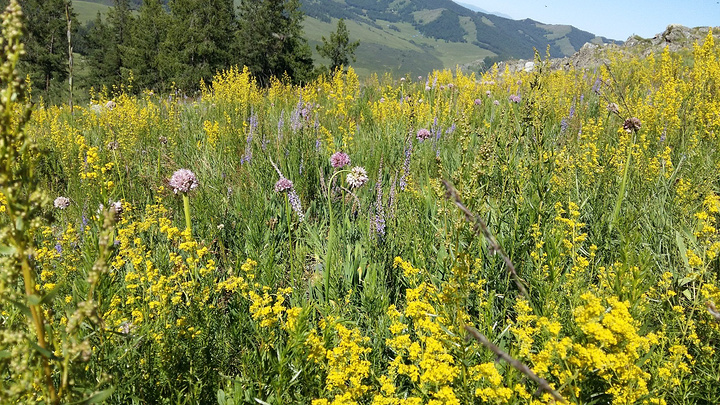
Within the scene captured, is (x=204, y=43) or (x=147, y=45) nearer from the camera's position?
(x=204, y=43)

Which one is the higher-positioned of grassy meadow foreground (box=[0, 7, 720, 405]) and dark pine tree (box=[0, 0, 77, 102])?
grassy meadow foreground (box=[0, 7, 720, 405])

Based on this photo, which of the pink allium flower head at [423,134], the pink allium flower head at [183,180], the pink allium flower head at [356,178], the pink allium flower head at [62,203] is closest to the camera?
the pink allium flower head at [183,180]

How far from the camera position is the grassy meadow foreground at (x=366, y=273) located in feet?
4.54

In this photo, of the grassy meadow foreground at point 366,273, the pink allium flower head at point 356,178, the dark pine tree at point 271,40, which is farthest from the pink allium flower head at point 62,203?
the dark pine tree at point 271,40

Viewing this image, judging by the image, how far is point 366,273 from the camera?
272 centimetres

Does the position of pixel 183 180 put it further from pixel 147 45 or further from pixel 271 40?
pixel 147 45

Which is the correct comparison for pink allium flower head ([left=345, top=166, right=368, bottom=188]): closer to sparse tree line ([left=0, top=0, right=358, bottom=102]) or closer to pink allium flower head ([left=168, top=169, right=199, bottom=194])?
pink allium flower head ([left=168, top=169, right=199, bottom=194])

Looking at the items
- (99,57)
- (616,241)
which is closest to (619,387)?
(616,241)

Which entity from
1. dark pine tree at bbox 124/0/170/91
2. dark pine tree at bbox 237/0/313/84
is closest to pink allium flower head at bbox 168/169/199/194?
dark pine tree at bbox 237/0/313/84

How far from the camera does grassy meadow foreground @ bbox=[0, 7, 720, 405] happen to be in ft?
4.54

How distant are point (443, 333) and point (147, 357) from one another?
133 cm

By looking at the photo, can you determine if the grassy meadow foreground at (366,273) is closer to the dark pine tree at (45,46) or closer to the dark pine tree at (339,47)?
the dark pine tree at (339,47)

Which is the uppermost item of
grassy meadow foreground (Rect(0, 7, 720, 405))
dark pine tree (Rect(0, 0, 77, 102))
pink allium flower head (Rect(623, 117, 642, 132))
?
pink allium flower head (Rect(623, 117, 642, 132))

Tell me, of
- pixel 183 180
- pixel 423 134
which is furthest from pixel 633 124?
pixel 183 180
